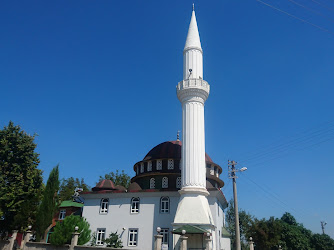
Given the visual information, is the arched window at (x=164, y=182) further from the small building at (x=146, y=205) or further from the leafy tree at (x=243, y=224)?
the leafy tree at (x=243, y=224)

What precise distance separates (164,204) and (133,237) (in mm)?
3719

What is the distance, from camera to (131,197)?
25922 mm

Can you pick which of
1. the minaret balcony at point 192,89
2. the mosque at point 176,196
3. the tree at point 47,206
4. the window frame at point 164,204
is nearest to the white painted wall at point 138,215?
the mosque at point 176,196

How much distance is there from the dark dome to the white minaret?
466 cm

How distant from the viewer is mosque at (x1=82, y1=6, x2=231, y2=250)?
21.8m

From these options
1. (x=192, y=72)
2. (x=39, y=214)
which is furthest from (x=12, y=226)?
(x=192, y=72)

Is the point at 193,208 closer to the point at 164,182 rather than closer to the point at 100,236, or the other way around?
the point at 164,182

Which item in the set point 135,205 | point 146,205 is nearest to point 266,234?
point 146,205

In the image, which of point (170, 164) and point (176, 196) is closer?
point (176, 196)

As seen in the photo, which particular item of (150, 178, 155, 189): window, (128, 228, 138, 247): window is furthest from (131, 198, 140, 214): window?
(150, 178, 155, 189): window

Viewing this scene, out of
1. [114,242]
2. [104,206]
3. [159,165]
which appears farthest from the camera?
[159,165]

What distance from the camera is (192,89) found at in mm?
25594

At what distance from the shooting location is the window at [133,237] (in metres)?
24.1

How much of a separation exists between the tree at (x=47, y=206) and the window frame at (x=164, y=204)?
971 cm
